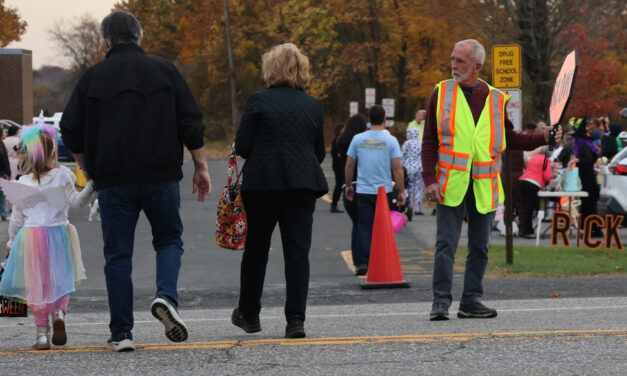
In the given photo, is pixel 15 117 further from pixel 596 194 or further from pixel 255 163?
pixel 255 163

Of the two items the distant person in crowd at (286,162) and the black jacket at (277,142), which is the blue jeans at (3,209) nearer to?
the distant person in crowd at (286,162)

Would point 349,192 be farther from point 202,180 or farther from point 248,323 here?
point 202,180

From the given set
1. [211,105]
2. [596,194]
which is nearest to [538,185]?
[596,194]

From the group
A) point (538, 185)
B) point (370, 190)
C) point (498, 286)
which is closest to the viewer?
point (498, 286)

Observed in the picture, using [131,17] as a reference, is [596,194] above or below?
below

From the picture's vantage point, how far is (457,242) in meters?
8.06

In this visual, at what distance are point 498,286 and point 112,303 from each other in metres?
5.88

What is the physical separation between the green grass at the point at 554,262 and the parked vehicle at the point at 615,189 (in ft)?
4.83

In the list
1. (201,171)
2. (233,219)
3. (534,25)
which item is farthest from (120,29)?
(534,25)

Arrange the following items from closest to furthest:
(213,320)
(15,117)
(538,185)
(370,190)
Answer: (213,320) < (370,190) < (538,185) < (15,117)

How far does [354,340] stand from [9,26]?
210ft

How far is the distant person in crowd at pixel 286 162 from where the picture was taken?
697 cm

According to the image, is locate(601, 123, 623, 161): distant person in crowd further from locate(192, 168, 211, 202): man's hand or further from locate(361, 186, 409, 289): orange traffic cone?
locate(192, 168, 211, 202): man's hand

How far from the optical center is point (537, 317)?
8.27 metres
